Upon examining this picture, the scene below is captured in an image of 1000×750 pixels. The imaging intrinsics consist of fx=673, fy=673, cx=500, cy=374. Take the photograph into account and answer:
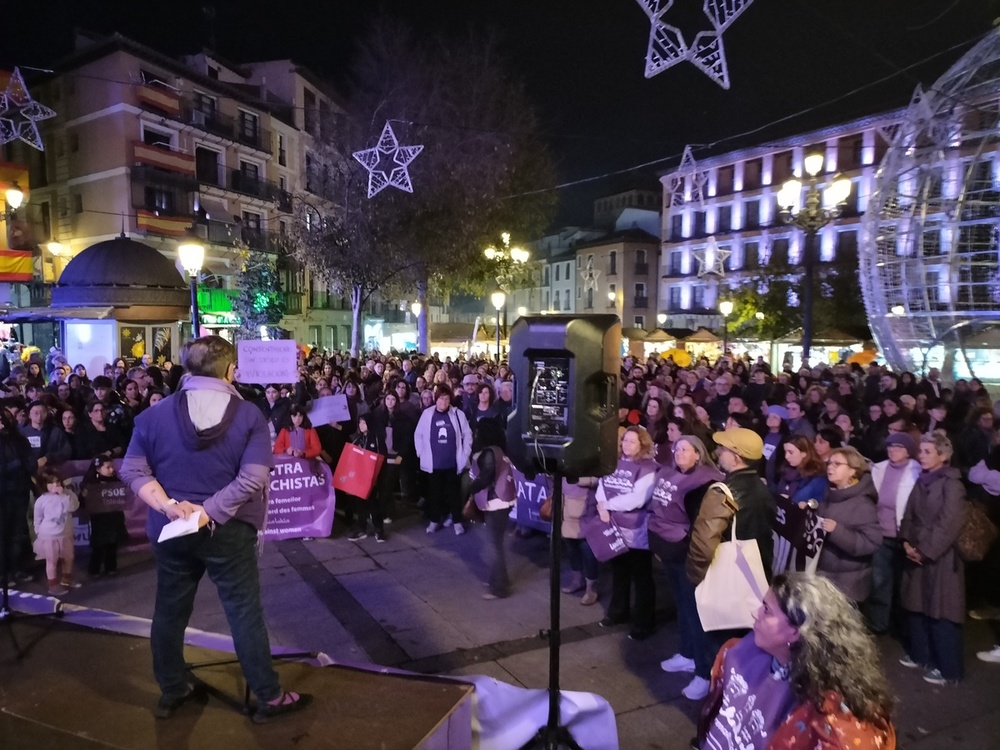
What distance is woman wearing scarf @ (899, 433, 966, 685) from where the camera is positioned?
4.57 m

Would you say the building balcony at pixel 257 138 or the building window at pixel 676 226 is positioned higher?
the building balcony at pixel 257 138

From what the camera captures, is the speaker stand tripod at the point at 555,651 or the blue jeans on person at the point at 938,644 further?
the blue jeans on person at the point at 938,644

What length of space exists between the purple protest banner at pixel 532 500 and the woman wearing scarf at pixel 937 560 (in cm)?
330

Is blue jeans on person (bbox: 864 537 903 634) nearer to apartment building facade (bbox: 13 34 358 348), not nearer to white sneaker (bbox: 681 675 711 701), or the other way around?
white sneaker (bbox: 681 675 711 701)

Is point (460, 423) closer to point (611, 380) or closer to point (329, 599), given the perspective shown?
point (329, 599)

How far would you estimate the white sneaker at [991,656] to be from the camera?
496 cm

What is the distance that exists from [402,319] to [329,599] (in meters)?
49.4

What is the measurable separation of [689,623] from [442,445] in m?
4.00

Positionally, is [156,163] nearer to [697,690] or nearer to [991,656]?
[697,690]

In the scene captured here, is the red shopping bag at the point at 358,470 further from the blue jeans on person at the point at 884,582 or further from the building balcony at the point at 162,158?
the building balcony at the point at 162,158

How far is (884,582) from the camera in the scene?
17.2 feet

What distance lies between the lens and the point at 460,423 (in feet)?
26.6

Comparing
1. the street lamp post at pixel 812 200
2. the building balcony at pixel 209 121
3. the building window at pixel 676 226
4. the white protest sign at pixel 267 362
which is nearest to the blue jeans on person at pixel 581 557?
the white protest sign at pixel 267 362

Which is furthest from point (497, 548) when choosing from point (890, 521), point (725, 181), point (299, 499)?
point (725, 181)
